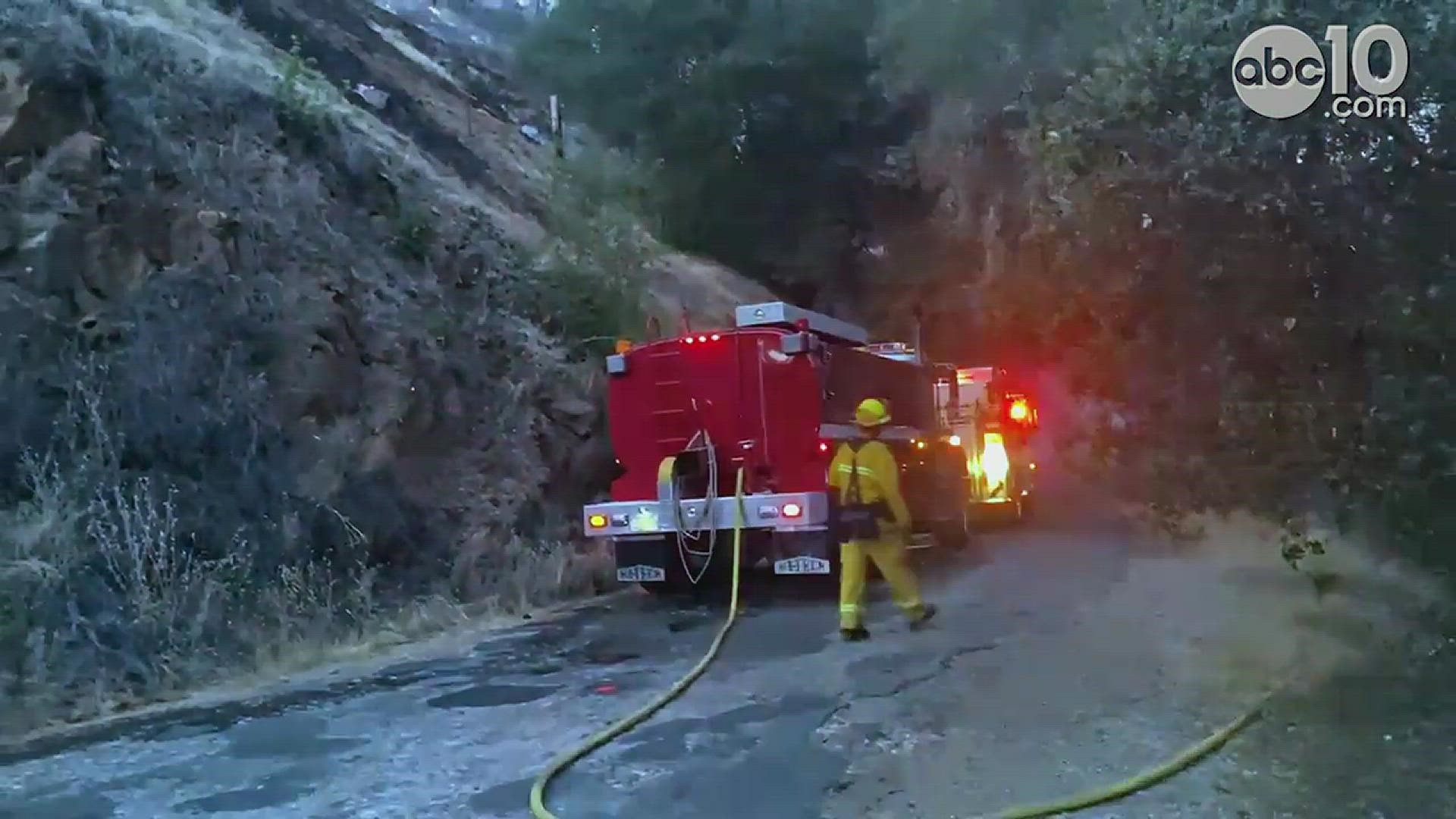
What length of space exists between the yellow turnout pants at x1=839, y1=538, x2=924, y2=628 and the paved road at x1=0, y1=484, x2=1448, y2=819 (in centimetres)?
24

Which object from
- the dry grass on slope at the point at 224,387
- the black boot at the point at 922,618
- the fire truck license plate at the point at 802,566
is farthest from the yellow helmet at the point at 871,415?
the dry grass on slope at the point at 224,387

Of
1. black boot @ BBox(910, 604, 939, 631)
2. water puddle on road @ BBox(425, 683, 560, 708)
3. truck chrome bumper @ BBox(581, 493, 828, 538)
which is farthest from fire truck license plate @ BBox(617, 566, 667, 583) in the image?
water puddle on road @ BBox(425, 683, 560, 708)

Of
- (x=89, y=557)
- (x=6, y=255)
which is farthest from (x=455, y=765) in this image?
(x=6, y=255)

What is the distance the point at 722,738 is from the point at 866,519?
295 centimetres

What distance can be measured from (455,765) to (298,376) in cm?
647

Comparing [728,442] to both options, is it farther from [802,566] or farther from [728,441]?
[802,566]

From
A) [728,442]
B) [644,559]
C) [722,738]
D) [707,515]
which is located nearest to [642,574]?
[644,559]

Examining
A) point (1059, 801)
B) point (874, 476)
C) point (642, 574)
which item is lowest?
point (1059, 801)

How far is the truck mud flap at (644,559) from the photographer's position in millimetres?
12195

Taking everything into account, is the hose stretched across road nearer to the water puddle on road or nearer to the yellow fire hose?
the yellow fire hose

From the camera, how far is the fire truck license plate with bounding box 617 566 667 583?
12219mm

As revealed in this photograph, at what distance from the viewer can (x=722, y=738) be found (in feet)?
22.3

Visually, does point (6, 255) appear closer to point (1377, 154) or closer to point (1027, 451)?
point (1377, 154)

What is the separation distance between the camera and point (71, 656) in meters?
8.57
